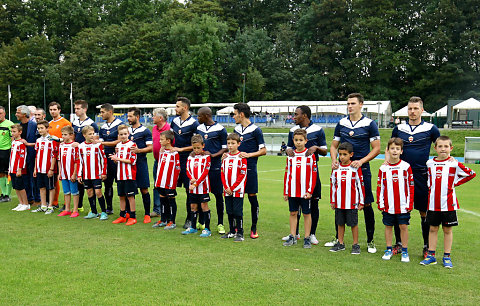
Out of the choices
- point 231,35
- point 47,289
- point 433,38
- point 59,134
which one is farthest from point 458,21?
point 47,289

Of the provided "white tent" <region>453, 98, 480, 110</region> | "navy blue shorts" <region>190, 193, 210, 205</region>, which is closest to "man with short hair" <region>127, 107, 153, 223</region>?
"navy blue shorts" <region>190, 193, 210, 205</region>

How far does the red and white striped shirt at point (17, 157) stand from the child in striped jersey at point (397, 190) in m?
7.32

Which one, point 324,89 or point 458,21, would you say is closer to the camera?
point 458,21

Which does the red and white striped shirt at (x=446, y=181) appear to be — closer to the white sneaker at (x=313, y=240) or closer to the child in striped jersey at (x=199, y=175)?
the white sneaker at (x=313, y=240)

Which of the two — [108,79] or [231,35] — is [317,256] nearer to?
[108,79]

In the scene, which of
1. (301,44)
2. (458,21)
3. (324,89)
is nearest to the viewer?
(458,21)

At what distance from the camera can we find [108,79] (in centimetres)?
5969

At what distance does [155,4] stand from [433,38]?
4057 centimetres

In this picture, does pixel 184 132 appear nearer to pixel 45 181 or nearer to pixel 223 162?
pixel 223 162

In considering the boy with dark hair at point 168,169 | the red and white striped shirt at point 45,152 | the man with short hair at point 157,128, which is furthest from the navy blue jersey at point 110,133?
the boy with dark hair at point 168,169

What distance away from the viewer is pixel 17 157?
9.59 metres

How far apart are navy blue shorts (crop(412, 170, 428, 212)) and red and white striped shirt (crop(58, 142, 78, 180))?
605cm

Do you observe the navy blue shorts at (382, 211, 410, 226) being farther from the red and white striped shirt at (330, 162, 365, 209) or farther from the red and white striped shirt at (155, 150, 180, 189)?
the red and white striped shirt at (155, 150, 180, 189)

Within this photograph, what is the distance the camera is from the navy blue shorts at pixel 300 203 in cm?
668
